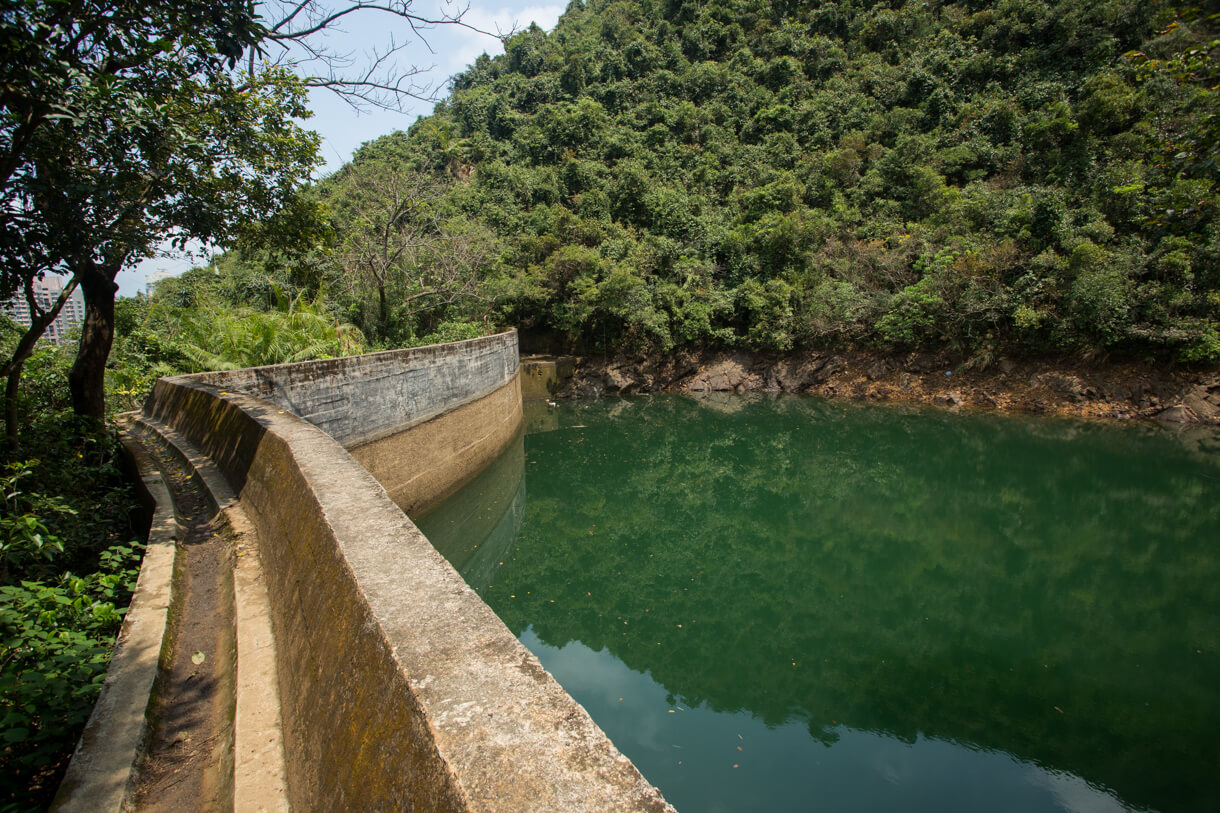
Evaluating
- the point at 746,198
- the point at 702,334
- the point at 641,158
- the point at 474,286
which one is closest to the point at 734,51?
the point at 641,158

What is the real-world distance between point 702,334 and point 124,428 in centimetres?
1902

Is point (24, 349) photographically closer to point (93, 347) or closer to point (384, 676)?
point (93, 347)

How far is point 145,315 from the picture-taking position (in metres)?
13.4

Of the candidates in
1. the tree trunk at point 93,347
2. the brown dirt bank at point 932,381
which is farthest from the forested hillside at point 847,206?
the tree trunk at point 93,347

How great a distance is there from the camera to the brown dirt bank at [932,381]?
1619cm

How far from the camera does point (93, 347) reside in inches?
233

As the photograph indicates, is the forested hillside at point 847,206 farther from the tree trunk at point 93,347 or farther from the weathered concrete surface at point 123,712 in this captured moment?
the tree trunk at point 93,347

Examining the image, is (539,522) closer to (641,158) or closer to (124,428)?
(124,428)

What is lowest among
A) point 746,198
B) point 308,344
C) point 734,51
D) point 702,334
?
point 702,334

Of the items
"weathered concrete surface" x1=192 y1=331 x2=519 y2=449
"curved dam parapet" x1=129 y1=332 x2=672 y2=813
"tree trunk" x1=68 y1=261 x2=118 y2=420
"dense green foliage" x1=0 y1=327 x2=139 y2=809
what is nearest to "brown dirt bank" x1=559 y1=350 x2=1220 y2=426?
"weathered concrete surface" x1=192 y1=331 x2=519 y2=449

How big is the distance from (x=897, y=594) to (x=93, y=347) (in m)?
9.98

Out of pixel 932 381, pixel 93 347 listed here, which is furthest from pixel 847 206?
pixel 93 347

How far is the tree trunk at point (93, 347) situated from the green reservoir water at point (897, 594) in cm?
496

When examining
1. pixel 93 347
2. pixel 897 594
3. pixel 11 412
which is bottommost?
pixel 897 594
